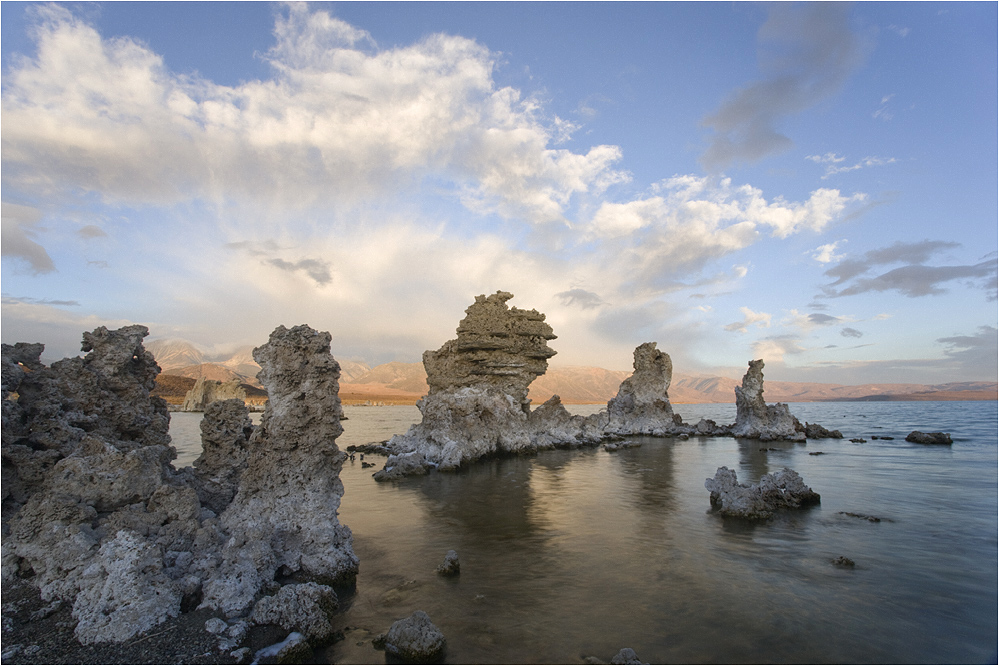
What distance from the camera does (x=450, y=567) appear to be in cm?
1018

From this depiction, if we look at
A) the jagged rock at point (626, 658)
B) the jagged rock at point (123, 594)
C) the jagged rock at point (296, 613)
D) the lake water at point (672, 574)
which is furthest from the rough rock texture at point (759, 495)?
the jagged rock at point (123, 594)

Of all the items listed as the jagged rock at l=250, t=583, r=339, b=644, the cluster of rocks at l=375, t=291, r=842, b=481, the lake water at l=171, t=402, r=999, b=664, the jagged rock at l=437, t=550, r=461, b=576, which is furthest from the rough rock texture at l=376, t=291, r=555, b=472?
the jagged rock at l=250, t=583, r=339, b=644

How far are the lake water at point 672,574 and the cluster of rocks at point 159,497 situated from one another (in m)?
1.47

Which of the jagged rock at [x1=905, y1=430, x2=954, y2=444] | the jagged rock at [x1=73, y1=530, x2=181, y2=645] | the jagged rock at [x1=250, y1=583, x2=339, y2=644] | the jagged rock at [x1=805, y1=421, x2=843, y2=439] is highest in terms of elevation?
the jagged rock at [x1=73, y1=530, x2=181, y2=645]

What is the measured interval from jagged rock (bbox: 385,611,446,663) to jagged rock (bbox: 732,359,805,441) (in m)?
43.8

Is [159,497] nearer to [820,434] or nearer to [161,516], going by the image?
[161,516]

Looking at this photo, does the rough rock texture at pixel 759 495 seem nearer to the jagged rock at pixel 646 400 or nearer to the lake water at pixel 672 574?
the lake water at pixel 672 574

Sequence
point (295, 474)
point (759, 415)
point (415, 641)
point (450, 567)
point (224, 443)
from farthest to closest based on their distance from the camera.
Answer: point (759, 415) < point (224, 443) < point (450, 567) < point (295, 474) < point (415, 641)

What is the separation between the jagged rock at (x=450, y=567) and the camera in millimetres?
10133

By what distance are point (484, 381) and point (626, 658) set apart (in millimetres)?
29166

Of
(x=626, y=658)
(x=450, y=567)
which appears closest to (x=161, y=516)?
(x=450, y=567)

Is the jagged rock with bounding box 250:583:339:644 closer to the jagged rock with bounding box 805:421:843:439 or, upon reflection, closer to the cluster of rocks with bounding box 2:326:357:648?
the cluster of rocks with bounding box 2:326:357:648

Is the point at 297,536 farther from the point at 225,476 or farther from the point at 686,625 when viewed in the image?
the point at 686,625

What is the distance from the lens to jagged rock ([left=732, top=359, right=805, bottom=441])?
141 ft
